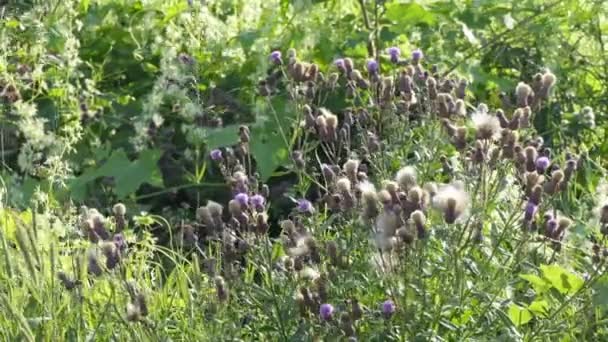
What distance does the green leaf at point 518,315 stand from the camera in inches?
124

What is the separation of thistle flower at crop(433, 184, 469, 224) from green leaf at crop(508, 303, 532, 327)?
51cm

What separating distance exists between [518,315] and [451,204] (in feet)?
1.91

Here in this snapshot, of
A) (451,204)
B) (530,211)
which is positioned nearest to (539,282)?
(530,211)

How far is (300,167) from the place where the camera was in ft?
12.0

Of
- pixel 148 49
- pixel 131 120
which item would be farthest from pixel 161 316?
pixel 148 49

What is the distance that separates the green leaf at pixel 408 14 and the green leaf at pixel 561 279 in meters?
2.49

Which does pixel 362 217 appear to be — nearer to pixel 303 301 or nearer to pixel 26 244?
pixel 303 301

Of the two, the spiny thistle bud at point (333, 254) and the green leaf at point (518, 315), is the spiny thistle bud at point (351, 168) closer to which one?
the spiny thistle bud at point (333, 254)

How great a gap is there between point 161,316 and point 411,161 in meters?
1.01

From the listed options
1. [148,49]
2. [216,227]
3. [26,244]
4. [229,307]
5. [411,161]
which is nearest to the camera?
[26,244]

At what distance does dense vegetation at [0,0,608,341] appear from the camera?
10.1 feet

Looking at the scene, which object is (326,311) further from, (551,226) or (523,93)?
(523,93)

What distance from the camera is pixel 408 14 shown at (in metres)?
5.41

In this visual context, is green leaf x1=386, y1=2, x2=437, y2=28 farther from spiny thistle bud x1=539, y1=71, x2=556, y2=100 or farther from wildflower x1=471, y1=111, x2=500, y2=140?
wildflower x1=471, y1=111, x2=500, y2=140
